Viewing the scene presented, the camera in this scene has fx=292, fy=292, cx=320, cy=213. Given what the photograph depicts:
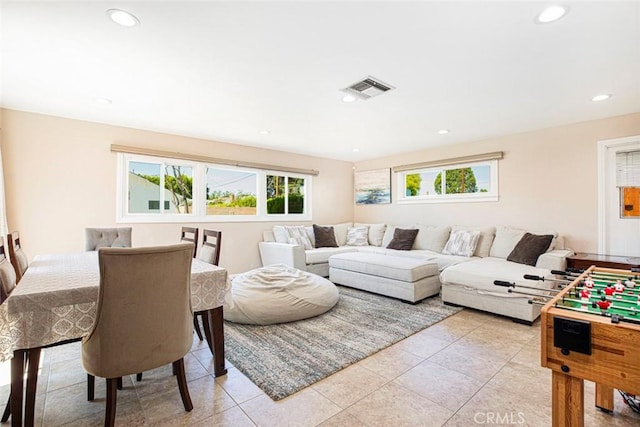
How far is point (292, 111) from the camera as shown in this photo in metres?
3.39

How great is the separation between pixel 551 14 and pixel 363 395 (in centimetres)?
255

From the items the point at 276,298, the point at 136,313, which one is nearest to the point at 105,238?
the point at 276,298

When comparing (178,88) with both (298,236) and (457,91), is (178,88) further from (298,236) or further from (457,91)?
(298,236)

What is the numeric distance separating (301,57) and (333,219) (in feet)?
14.5

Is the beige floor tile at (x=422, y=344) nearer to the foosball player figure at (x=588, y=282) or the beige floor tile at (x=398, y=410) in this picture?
the beige floor tile at (x=398, y=410)

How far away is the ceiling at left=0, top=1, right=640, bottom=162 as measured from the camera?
5.70 ft

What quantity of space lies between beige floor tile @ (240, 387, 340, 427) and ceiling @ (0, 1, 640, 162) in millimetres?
2312

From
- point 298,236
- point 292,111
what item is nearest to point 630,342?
point 292,111

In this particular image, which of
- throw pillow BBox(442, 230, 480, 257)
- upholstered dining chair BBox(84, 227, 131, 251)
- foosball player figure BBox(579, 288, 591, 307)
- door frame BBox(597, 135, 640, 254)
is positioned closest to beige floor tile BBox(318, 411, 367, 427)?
foosball player figure BBox(579, 288, 591, 307)

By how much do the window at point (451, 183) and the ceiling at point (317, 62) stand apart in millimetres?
1110

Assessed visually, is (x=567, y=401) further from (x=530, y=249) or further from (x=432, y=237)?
(x=432, y=237)

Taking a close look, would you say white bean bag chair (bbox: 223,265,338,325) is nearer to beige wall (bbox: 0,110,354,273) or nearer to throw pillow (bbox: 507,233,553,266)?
beige wall (bbox: 0,110,354,273)

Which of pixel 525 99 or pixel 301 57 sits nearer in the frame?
pixel 301 57

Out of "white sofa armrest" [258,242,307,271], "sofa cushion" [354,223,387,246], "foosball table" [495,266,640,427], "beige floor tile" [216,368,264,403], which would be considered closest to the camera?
"foosball table" [495,266,640,427]
